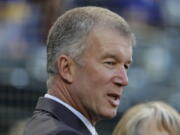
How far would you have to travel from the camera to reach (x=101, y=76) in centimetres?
240


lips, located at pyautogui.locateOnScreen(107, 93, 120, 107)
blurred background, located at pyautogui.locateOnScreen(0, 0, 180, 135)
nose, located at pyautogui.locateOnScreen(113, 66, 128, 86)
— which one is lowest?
blurred background, located at pyautogui.locateOnScreen(0, 0, 180, 135)

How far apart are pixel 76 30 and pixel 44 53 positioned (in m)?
5.06

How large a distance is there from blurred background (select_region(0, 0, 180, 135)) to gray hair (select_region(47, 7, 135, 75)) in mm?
4659

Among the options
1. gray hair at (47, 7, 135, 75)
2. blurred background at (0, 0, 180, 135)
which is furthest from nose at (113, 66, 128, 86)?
blurred background at (0, 0, 180, 135)

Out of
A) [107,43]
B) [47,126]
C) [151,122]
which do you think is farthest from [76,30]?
[151,122]

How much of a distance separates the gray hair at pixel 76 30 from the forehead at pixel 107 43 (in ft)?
0.07

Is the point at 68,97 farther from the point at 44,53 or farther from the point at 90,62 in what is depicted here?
the point at 44,53

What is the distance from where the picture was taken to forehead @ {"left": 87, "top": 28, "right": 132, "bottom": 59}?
242cm

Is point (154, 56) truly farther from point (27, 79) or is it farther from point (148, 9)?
point (27, 79)

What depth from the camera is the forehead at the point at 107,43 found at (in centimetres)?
242

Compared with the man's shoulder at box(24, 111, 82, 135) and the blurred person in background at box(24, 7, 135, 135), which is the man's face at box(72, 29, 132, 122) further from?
the man's shoulder at box(24, 111, 82, 135)

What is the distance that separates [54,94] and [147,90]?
5350 millimetres

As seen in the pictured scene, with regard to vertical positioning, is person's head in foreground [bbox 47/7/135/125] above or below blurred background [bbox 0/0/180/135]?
above

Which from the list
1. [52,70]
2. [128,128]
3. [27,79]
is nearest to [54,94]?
[52,70]
